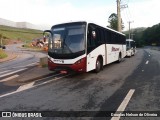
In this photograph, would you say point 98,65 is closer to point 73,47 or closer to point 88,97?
point 73,47

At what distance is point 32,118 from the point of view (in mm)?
6496

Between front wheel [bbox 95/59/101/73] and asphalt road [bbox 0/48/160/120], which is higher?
front wheel [bbox 95/59/101/73]

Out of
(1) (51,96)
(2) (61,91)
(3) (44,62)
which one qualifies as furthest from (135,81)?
(3) (44,62)

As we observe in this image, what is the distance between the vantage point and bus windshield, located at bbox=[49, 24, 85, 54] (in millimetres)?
12812

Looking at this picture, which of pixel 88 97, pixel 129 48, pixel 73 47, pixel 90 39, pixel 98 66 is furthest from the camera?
pixel 129 48

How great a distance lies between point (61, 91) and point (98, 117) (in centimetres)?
371

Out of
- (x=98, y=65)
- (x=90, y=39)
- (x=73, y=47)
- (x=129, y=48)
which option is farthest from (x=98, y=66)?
(x=129, y=48)

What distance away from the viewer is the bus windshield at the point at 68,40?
42.0 feet

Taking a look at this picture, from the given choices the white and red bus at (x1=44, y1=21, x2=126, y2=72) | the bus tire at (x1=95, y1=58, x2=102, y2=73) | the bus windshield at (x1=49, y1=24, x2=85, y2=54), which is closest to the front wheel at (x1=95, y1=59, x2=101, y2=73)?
the bus tire at (x1=95, y1=58, x2=102, y2=73)

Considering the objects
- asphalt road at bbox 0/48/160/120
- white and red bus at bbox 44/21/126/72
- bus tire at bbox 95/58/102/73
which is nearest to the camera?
asphalt road at bbox 0/48/160/120

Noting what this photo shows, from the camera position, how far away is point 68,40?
12.9 m

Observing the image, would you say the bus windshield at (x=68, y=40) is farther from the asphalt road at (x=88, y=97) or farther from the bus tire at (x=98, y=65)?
the bus tire at (x=98, y=65)

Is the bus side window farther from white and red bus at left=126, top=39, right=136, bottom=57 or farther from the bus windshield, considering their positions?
white and red bus at left=126, top=39, right=136, bottom=57

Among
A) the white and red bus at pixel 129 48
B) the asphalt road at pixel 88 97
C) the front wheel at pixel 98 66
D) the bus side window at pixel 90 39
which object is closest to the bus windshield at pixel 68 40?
the bus side window at pixel 90 39
